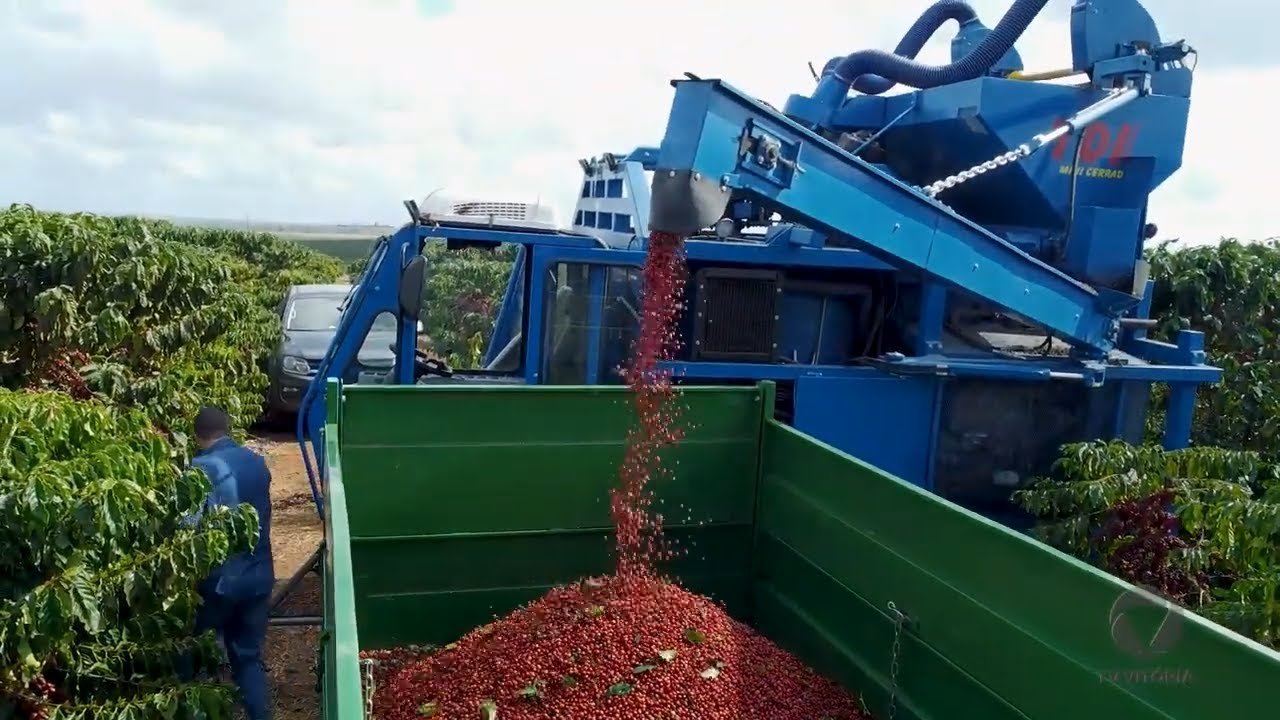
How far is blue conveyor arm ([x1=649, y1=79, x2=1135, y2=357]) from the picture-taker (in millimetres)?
4207

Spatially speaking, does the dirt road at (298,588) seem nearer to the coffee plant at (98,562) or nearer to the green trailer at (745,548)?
the green trailer at (745,548)

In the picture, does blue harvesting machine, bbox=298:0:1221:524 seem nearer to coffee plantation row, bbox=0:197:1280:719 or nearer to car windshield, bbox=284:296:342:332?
coffee plantation row, bbox=0:197:1280:719

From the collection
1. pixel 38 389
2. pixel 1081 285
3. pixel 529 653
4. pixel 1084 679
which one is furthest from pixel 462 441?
pixel 1081 285

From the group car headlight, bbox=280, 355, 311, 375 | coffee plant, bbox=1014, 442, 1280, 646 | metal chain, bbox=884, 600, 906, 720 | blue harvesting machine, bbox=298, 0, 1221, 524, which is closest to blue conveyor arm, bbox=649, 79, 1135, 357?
blue harvesting machine, bbox=298, 0, 1221, 524

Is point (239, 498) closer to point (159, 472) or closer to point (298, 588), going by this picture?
point (159, 472)

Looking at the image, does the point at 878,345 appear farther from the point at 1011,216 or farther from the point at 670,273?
the point at 670,273

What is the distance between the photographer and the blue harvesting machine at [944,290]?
522 cm

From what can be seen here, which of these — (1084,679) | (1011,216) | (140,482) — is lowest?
(1084,679)

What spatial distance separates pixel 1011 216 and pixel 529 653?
4089 mm

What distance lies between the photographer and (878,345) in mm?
5906

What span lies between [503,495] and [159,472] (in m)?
1.41

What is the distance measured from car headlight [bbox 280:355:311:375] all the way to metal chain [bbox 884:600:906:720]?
29.0 feet

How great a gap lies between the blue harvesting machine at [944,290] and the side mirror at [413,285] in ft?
0.04

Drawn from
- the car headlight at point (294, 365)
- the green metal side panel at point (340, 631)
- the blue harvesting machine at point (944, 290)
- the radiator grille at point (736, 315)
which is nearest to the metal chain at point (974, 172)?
the blue harvesting machine at point (944, 290)
